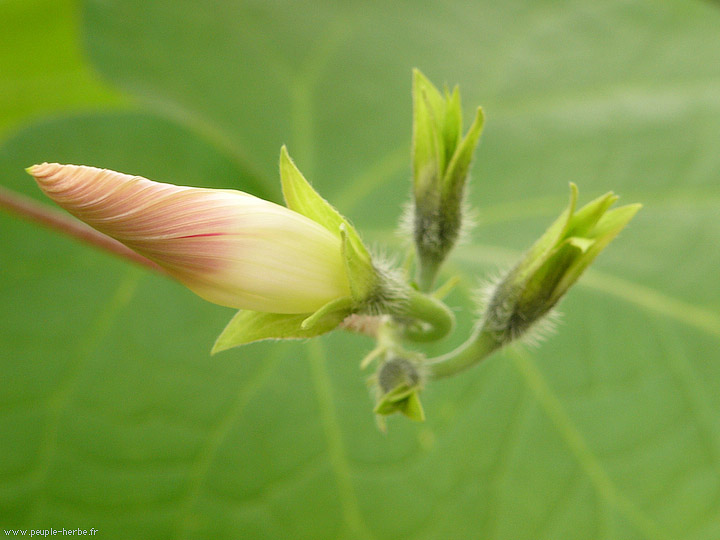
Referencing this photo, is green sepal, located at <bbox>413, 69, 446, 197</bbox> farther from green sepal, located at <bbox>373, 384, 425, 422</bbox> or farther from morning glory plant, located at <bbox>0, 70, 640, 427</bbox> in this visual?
green sepal, located at <bbox>373, 384, 425, 422</bbox>

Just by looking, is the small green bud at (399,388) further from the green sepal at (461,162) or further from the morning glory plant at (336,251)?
the green sepal at (461,162)

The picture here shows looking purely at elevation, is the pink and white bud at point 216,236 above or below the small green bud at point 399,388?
above

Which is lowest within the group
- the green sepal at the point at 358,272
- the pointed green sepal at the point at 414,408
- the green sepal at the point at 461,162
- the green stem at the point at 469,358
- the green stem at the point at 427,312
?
the pointed green sepal at the point at 414,408

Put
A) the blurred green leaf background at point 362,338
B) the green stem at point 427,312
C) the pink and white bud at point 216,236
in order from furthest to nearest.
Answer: the blurred green leaf background at point 362,338 < the green stem at point 427,312 < the pink and white bud at point 216,236

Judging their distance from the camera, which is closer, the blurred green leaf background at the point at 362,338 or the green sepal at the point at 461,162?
the green sepal at the point at 461,162

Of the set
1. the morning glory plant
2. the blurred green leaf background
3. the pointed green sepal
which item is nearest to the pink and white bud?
the morning glory plant

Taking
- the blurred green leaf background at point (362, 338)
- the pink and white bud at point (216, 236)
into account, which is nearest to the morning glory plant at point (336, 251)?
the pink and white bud at point (216, 236)

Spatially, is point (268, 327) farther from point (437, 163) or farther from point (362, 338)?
point (362, 338)
